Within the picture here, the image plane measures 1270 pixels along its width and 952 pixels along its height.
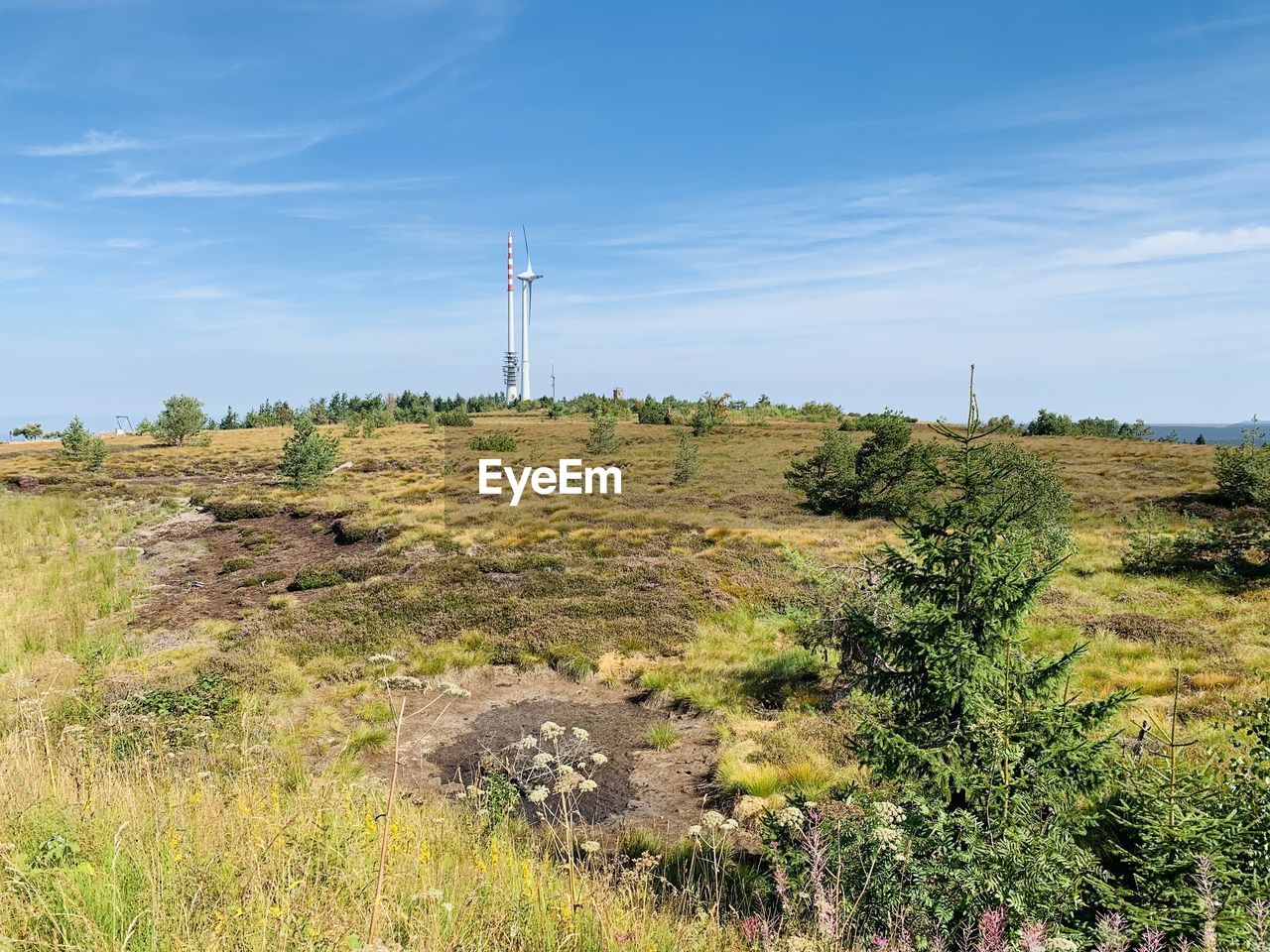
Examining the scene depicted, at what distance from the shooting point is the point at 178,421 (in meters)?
58.6

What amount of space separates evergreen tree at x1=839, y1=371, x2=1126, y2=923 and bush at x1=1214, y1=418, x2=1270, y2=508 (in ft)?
86.6

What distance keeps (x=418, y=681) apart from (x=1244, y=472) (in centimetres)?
3063

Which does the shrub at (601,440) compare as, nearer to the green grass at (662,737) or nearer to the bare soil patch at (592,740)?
the bare soil patch at (592,740)

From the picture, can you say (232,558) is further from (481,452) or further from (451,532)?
(481,452)

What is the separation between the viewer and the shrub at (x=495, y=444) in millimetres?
46247

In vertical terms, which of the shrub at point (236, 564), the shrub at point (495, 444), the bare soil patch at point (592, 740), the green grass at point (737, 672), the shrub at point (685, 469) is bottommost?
the bare soil patch at point (592, 740)

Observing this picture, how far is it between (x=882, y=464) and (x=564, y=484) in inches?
576

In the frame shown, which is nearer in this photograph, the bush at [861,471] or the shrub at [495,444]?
the bush at [861,471]

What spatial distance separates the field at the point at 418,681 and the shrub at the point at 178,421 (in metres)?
29.4

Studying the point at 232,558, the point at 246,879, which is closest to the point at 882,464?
the point at 232,558

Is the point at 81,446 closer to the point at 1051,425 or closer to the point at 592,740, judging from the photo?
the point at 592,740

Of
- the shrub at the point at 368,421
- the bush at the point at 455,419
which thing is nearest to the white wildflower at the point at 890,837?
the bush at the point at 455,419

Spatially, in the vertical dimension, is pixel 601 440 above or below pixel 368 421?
below

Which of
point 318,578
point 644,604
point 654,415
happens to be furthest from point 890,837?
point 654,415
